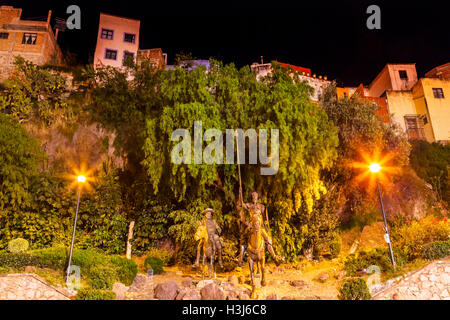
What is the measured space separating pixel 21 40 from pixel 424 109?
119 ft

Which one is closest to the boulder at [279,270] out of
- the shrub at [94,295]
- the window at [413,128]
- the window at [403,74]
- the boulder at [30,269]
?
the shrub at [94,295]

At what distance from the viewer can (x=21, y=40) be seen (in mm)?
27406

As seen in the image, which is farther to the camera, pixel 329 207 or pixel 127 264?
pixel 329 207

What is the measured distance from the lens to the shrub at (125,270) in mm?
11023

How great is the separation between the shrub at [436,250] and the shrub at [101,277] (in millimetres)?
11007

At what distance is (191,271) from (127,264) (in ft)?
10.7

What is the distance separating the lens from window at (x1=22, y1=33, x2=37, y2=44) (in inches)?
1081

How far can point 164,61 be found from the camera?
3316 cm

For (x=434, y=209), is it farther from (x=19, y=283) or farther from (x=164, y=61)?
(x=164, y=61)

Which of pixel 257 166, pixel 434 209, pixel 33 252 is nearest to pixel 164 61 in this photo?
pixel 257 166

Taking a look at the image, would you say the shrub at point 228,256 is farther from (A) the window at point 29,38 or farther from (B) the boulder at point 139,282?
(A) the window at point 29,38

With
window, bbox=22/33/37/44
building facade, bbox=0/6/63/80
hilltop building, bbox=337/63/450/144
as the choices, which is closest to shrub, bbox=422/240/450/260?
hilltop building, bbox=337/63/450/144

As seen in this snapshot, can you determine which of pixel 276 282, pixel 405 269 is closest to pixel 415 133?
pixel 405 269

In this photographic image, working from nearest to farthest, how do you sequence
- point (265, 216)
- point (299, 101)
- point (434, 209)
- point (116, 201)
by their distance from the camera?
point (299, 101)
point (265, 216)
point (116, 201)
point (434, 209)
